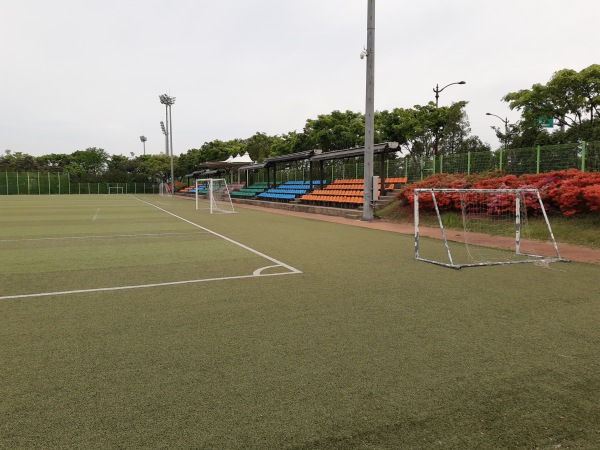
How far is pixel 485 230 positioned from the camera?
13609 millimetres

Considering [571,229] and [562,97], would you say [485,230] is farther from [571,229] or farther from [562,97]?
[562,97]

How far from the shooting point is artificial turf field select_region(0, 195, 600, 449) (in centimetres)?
266

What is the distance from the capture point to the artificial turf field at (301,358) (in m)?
2.66

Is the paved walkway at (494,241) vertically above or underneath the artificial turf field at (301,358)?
above

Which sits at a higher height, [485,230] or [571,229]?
[571,229]

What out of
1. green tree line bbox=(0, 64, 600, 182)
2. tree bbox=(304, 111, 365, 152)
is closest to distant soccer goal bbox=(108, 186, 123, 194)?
green tree line bbox=(0, 64, 600, 182)

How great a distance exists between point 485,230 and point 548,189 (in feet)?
7.56

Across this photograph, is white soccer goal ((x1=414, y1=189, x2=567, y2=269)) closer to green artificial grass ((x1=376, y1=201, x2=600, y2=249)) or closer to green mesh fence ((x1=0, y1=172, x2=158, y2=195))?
green artificial grass ((x1=376, y1=201, x2=600, y2=249))

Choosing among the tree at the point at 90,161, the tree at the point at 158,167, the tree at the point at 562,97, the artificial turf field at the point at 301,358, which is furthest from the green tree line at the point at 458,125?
the tree at the point at 90,161

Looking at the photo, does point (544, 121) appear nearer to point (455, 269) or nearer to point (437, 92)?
point (437, 92)

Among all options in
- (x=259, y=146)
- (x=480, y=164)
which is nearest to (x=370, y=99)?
(x=480, y=164)

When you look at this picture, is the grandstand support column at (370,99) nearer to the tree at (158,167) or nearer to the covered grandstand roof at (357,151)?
the covered grandstand roof at (357,151)

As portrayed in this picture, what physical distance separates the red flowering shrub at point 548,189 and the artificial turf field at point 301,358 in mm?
5835

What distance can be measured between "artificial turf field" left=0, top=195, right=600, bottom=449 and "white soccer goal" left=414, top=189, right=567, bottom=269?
1312 millimetres
